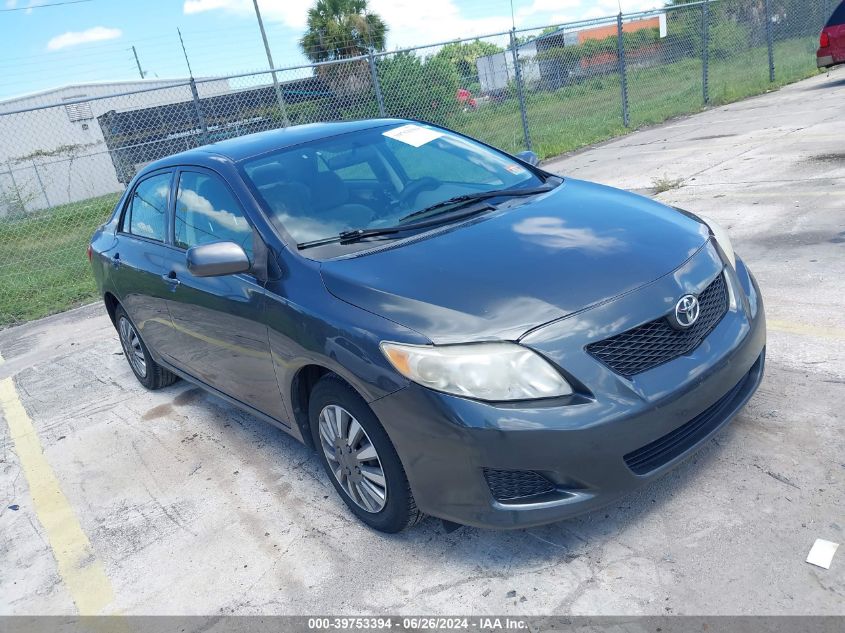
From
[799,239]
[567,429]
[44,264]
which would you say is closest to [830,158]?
[799,239]

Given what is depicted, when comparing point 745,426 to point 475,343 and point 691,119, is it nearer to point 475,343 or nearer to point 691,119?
point 475,343

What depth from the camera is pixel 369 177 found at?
3.76 m

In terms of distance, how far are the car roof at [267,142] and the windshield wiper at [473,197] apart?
34.7 inches

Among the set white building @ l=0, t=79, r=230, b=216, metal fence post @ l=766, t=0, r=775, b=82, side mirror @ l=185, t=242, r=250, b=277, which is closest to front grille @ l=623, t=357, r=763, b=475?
side mirror @ l=185, t=242, r=250, b=277

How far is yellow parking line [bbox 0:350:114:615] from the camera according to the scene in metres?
3.13

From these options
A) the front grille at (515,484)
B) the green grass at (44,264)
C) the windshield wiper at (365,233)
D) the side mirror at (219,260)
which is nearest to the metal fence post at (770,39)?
the green grass at (44,264)

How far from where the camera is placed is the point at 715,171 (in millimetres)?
8414

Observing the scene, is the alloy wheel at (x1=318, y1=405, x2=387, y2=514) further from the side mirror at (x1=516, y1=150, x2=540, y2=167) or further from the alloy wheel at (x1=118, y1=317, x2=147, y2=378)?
the alloy wheel at (x1=118, y1=317, x2=147, y2=378)

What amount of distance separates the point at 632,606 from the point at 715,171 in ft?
23.1

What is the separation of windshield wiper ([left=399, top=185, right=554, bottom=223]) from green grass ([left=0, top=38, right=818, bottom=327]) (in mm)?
6749

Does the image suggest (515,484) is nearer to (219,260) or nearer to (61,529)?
(219,260)

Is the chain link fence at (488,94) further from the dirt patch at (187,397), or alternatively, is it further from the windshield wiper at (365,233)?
the windshield wiper at (365,233)

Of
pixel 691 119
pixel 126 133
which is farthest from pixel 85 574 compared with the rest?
pixel 691 119

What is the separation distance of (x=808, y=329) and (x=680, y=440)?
6.07ft
